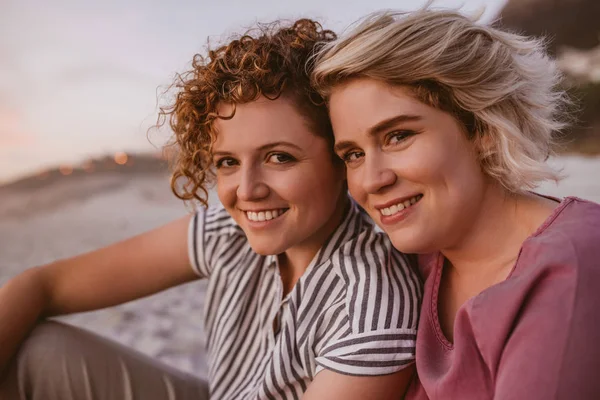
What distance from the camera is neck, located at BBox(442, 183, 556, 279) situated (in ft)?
4.08

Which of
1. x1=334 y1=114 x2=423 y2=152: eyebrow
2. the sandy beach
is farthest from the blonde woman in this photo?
the sandy beach

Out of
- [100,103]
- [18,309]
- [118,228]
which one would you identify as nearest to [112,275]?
[18,309]

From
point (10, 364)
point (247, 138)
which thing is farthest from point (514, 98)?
point (10, 364)

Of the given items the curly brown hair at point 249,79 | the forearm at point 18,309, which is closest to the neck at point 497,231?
the curly brown hair at point 249,79

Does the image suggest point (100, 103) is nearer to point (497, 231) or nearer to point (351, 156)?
point (351, 156)

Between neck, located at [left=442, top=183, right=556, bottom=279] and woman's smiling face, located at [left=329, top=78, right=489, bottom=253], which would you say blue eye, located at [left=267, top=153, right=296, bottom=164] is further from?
neck, located at [left=442, top=183, right=556, bottom=279]

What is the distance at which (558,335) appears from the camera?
38.2 inches

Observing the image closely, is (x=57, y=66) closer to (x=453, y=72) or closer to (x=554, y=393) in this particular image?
(x=453, y=72)

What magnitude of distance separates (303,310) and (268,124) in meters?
0.41

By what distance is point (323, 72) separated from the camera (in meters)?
1.29

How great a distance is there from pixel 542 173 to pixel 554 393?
1.51 ft

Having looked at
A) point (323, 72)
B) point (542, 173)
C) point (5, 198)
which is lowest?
point (542, 173)

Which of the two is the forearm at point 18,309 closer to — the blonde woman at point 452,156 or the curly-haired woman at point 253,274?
the curly-haired woman at point 253,274

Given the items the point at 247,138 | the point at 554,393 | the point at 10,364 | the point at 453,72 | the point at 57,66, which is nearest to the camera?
the point at 554,393
